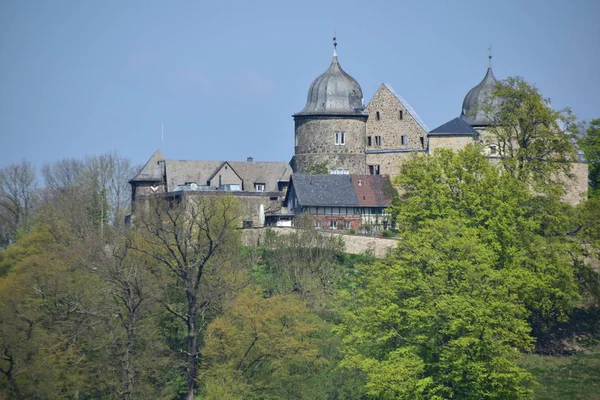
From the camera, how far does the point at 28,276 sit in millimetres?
48781

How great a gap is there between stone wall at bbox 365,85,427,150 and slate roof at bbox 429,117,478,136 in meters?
1.59

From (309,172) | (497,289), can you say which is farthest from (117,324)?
(309,172)

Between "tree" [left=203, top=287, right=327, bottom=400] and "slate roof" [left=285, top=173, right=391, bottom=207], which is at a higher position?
"slate roof" [left=285, top=173, right=391, bottom=207]

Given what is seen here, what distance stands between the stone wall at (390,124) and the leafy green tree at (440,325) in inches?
1080

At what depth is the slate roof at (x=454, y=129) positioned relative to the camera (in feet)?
221

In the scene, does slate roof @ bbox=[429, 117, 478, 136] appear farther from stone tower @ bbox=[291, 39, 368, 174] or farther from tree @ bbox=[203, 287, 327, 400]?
tree @ bbox=[203, 287, 327, 400]

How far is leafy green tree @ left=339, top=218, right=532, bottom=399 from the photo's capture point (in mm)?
37281

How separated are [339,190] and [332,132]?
5383mm

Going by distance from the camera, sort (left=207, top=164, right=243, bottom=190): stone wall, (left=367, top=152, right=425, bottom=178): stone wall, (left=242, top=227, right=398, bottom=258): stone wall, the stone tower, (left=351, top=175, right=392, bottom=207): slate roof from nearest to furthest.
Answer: (left=242, top=227, right=398, bottom=258): stone wall
(left=351, top=175, right=392, bottom=207): slate roof
(left=367, top=152, right=425, bottom=178): stone wall
the stone tower
(left=207, top=164, right=243, bottom=190): stone wall

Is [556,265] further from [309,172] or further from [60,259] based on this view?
[309,172]

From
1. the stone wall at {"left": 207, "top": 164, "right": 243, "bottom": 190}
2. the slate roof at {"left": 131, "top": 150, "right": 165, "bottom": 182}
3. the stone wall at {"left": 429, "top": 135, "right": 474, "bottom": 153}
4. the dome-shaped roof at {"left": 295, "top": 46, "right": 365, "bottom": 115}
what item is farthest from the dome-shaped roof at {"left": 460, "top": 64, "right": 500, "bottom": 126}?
the slate roof at {"left": 131, "top": 150, "right": 165, "bottom": 182}

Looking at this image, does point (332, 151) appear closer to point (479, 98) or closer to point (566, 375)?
point (479, 98)

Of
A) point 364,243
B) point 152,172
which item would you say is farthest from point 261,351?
point 152,172

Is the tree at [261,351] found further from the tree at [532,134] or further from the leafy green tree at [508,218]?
the tree at [532,134]
